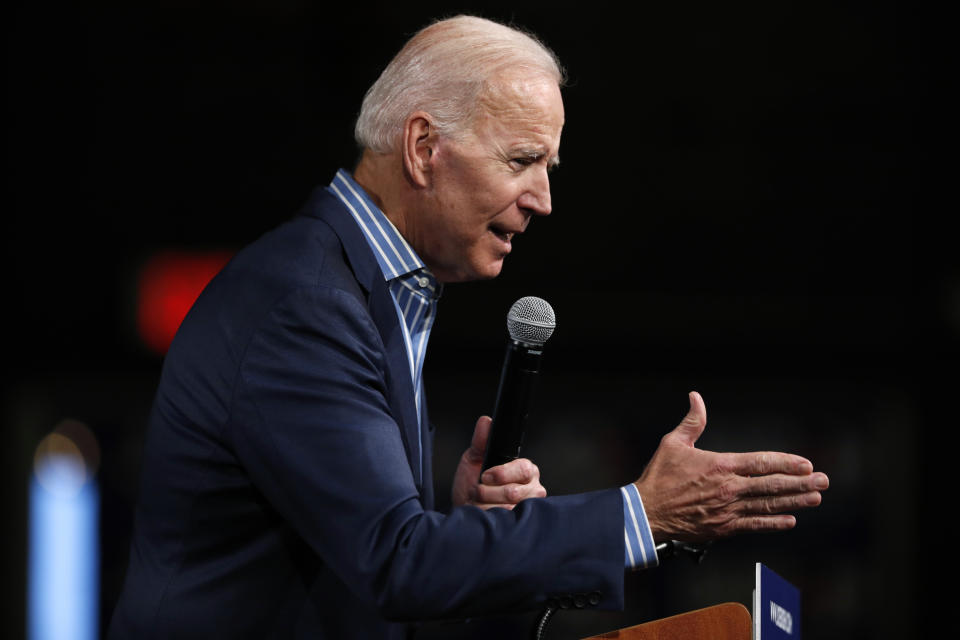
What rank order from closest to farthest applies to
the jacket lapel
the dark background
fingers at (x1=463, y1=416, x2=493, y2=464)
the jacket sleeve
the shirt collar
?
the jacket sleeve, the jacket lapel, the shirt collar, fingers at (x1=463, y1=416, x2=493, y2=464), the dark background

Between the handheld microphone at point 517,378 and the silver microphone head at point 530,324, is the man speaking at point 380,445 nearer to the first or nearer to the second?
the handheld microphone at point 517,378

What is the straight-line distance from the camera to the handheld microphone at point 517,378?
61.2 inches

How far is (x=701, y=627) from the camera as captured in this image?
142 centimetres

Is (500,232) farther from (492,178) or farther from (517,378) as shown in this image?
(517,378)

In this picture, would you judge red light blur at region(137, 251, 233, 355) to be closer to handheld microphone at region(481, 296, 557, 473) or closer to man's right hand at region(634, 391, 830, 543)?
handheld microphone at region(481, 296, 557, 473)

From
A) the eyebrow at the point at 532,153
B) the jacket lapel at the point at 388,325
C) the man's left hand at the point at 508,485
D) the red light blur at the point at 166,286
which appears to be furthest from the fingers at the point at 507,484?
the red light blur at the point at 166,286

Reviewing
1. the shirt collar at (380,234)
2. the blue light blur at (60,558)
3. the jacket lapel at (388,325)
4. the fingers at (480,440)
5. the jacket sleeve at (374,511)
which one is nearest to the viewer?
the jacket sleeve at (374,511)

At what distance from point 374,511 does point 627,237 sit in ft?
10.4

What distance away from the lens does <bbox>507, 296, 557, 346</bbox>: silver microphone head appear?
1.56 meters

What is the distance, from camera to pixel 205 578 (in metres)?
1.48

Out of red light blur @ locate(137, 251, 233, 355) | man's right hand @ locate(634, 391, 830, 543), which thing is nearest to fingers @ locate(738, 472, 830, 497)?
man's right hand @ locate(634, 391, 830, 543)

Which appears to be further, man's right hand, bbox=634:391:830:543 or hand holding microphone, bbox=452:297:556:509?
hand holding microphone, bbox=452:297:556:509

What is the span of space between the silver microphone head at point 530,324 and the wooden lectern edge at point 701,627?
0.40 meters

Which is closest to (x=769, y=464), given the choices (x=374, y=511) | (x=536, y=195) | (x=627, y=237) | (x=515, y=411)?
(x=515, y=411)
